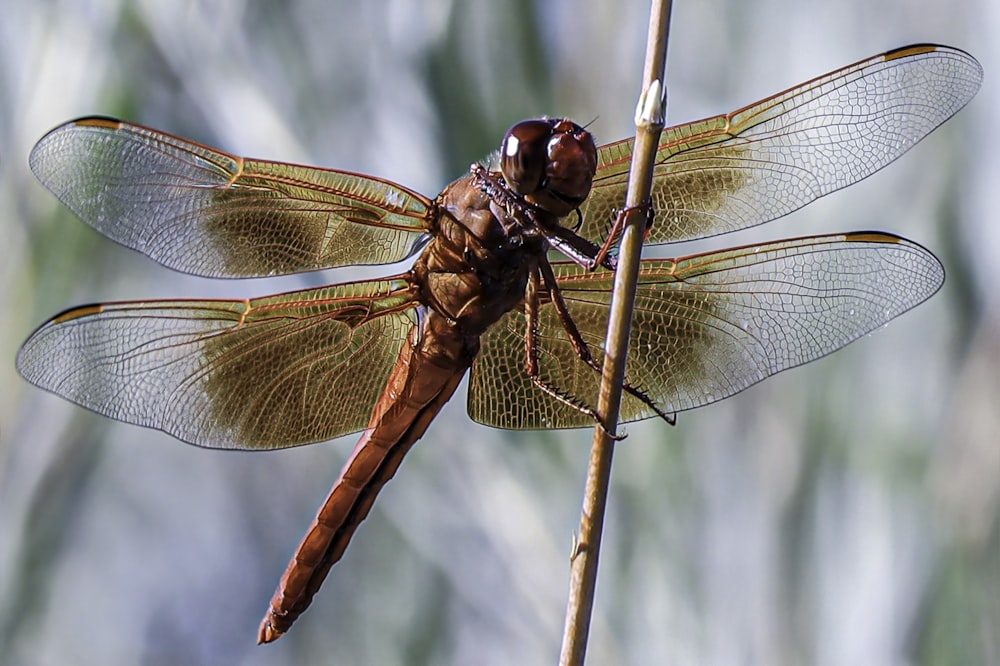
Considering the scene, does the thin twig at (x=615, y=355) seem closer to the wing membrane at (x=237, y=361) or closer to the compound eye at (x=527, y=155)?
the compound eye at (x=527, y=155)

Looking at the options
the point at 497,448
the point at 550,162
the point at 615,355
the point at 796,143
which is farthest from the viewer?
the point at 497,448

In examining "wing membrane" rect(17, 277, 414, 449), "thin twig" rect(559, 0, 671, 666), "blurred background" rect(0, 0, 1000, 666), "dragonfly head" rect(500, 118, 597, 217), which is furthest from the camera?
"blurred background" rect(0, 0, 1000, 666)

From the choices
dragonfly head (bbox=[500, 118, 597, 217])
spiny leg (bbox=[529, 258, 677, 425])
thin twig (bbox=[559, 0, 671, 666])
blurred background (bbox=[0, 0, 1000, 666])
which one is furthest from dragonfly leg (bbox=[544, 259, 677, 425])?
blurred background (bbox=[0, 0, 1000, 666])

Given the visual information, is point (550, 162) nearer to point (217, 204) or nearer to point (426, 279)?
point (426, 279)

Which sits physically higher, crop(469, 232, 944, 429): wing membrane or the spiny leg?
crop(469, 232, 944, 429): wing membrane

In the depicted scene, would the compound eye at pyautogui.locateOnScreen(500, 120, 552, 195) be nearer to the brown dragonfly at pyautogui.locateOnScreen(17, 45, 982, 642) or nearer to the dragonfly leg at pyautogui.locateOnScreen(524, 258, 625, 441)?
the brown dragonfly at pyautogui.locateOnScreen(17, 45, 982, 642)

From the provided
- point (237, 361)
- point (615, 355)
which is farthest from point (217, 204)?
point (615, 355)

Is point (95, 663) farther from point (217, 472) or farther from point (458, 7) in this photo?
point (458, 7)

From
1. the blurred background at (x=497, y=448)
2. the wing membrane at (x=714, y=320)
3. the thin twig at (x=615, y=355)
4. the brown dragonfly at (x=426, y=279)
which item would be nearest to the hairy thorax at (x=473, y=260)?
the brown dragonfly at (x=426, y=279)
